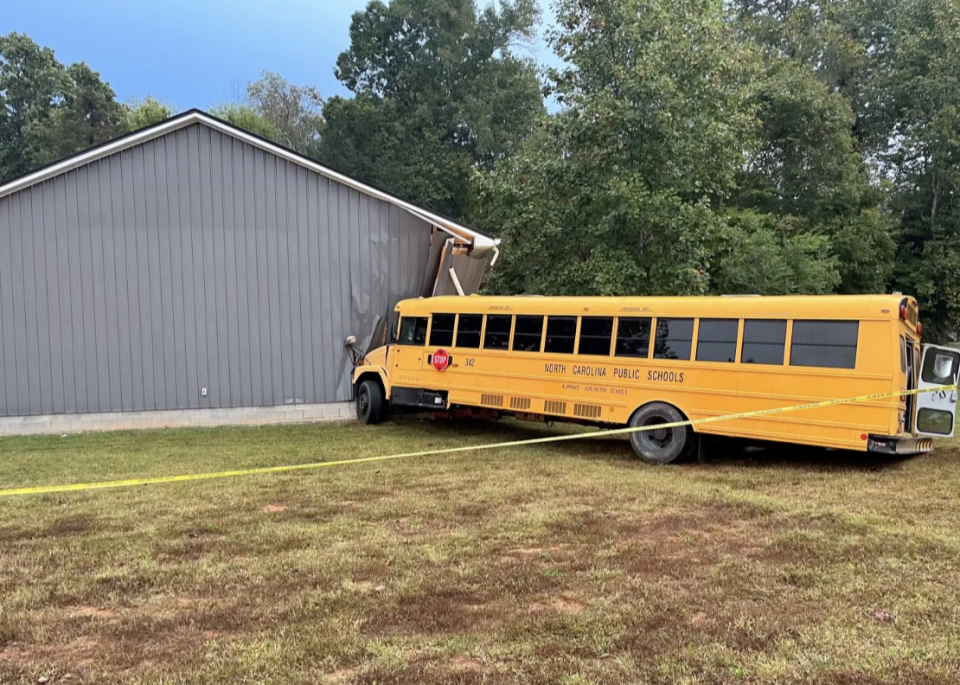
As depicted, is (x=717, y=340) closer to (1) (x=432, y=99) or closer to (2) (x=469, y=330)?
(2) (x=469, y=330)

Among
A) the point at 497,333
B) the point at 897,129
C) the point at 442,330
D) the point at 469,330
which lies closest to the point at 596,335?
the point at 497,333

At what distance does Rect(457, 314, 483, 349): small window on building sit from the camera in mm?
12414

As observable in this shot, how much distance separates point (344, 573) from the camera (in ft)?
16.8

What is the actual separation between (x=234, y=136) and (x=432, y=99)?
93.0 ft

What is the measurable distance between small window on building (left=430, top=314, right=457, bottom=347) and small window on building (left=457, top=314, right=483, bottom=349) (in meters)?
0.19

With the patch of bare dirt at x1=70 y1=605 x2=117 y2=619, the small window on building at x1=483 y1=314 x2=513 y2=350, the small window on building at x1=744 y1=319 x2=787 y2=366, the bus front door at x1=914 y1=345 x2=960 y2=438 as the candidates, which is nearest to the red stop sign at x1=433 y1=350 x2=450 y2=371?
the small window on building at x1=483 y1=314 x2=513 y2=350

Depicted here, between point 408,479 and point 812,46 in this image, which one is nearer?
point 408,479

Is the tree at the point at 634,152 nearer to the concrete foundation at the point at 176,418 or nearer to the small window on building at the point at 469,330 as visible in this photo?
the small window on building at the point at 469,330

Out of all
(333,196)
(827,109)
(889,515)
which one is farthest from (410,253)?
(827,109)

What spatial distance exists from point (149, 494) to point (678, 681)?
20.7 feet

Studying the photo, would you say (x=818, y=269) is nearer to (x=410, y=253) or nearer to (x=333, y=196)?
(x=410, y=253)

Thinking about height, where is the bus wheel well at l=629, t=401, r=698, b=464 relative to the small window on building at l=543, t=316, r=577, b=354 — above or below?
below

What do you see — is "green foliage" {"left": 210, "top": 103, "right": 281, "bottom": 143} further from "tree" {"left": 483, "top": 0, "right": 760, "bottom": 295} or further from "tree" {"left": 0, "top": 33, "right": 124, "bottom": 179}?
"tree" {"left": 483, "top": 0, "right": 760, "bottom": 295}

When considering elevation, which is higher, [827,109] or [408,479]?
[827,109]
